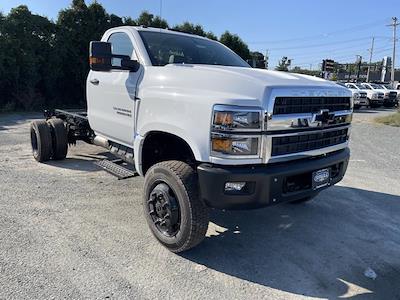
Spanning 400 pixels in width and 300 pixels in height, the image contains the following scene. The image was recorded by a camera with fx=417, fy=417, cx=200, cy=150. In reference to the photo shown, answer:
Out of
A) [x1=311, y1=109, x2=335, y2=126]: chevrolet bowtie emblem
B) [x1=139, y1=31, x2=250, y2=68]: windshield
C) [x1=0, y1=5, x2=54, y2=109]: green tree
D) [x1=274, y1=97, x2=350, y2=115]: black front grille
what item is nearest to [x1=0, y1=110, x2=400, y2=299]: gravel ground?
[x1=311, y1=109, x2=335, y2=126]: chevrolet bowtie emblem

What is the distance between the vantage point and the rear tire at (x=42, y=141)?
712cm

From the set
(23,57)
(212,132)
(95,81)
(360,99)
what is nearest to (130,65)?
(95,81)

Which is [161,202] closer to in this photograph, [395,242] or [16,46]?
[395,242]

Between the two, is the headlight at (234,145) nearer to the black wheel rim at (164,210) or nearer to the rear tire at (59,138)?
the black wheel rim at (164,210)

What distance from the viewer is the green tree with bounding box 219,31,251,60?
25.3m

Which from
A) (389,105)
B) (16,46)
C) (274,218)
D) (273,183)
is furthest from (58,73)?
(389,105)

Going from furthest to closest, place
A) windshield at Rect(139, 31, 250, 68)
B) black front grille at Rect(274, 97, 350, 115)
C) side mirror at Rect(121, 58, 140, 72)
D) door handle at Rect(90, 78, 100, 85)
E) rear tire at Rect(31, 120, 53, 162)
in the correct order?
1. rear tire at Rect(31, 120, 53, 162)
2. door handle at Rect(90, 78, 100, 85)
3. windshield at Rect(139, 31, 250, 68)
4. side mirror at Rect(121, 58, 140, 72)
5. black front grille at Rect(274, 97, 350, 115)

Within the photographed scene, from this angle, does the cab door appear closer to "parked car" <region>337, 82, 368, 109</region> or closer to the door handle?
the door handle

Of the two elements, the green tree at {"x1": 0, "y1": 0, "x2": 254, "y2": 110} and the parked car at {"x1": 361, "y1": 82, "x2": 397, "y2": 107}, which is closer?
the green tree at {"x1": 0, "y1": 0, "x2": 254, "y2": 110}

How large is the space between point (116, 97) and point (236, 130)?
2239 mm

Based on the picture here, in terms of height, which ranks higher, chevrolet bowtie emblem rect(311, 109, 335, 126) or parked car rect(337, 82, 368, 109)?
chevrolet bowtie emblem rect(311, 109, 335, 126)

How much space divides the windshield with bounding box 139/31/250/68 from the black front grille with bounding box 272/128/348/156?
5.55 ft

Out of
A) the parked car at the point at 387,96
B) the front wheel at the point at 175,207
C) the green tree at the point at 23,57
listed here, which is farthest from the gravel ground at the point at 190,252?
the parked car at the point at 387,96

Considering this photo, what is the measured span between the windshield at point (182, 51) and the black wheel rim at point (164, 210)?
149 cm
